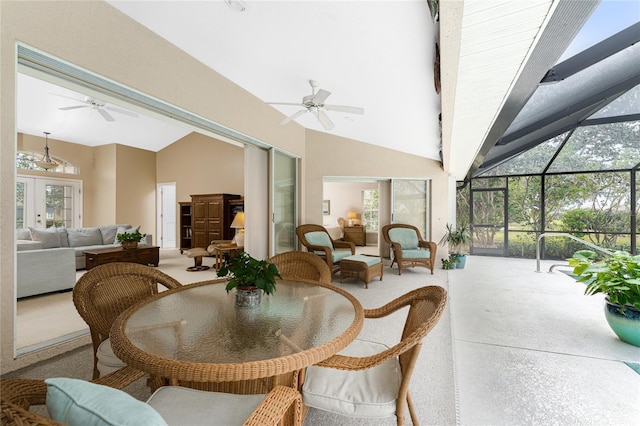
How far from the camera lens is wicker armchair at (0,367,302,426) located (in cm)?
91

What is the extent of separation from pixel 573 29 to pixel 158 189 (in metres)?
9.72

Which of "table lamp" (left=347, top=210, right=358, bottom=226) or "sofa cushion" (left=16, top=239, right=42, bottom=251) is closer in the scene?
"sofa cushion" (left=16, top=239, right=42, bottom=251)

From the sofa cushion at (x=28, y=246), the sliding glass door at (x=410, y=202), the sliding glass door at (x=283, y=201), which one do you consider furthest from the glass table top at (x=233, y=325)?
the sliding glass door at (x=410, y=202)

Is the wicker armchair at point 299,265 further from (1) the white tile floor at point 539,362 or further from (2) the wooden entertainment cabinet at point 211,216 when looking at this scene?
(2) the wooden entertainment cabinet at point 211,216

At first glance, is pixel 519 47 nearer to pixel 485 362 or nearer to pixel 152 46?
pixel 485 362

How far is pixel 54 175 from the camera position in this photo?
735 centimetres

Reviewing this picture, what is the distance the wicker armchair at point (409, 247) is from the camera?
209 inches

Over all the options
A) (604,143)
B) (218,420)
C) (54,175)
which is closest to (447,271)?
(604,143)

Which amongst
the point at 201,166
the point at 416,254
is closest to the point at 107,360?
the point at 416,254

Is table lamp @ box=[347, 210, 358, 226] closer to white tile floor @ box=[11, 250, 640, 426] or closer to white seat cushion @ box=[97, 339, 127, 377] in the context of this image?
white tile floor @ box=[11, 250, 640, 426]

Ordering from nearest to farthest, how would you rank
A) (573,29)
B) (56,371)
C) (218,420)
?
(218,420) < (573,29) < (56,371)

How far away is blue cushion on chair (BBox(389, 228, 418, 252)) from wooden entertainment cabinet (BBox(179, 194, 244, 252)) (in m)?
3.84

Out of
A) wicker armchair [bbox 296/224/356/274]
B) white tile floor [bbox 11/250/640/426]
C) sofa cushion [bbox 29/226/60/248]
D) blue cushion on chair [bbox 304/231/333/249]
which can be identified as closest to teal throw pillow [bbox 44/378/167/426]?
white tile floor [bbox 11/250/640/426]

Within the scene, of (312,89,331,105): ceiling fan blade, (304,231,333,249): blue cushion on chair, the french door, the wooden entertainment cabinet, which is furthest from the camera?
the wooden entertainment cabinet
